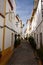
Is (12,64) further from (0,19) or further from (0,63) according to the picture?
(0,19)

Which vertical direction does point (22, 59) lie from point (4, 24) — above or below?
below

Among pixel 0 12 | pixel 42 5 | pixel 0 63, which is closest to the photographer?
pixel 0 63

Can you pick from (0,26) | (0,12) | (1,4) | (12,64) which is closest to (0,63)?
(12,64)

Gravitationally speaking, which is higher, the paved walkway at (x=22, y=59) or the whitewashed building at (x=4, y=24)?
the whitewashed building at (x=4, y=24)

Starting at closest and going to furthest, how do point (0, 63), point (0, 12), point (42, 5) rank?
point (0, 63), point (0, 12), point (42, 5)

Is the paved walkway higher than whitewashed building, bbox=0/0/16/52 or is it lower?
lower

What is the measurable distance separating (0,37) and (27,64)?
282cm

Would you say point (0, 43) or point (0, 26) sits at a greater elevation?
point (0, 26)

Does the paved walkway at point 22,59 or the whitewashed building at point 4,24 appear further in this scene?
the paved walkway at point 22,59

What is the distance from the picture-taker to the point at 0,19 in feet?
40.1

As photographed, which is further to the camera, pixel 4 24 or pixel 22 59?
pixel 22 59

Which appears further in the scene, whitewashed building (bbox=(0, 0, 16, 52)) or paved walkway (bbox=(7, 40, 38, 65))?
paved walkway (bbox=(7, 40, 38, 65))

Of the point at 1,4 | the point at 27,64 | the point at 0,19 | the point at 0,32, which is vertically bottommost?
the point at 27,64

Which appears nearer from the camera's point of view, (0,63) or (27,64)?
(0,63)
